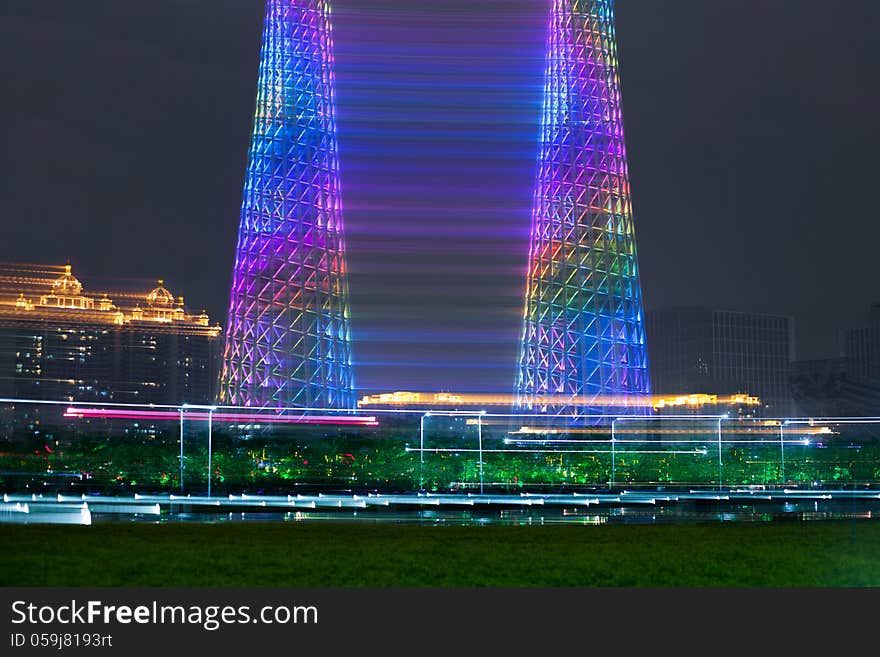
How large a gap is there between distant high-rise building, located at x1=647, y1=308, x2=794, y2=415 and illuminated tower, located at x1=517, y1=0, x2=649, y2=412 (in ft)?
268

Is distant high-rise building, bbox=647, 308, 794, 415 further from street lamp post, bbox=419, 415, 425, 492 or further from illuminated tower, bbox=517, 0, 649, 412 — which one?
street lamp post, bbox=419, 415, 425, 492

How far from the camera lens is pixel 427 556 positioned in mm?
9227

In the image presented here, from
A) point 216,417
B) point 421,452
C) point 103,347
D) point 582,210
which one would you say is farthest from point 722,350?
point 421,452

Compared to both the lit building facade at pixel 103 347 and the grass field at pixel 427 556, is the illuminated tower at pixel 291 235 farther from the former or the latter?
the lit building facade at pixel 103 347

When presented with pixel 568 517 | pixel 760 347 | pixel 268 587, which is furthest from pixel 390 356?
pixel 760 347

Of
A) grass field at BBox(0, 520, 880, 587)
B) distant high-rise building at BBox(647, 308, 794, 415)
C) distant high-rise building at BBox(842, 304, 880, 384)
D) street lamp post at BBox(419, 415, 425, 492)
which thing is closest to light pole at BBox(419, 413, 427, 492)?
street lamp post at BBox(419, 415, 425, 492)

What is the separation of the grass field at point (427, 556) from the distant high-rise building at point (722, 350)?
104 meters

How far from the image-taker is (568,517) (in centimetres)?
1509

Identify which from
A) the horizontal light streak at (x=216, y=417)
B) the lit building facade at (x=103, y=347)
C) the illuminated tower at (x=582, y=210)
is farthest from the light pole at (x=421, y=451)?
the lit building facade at (x=103, y=347)

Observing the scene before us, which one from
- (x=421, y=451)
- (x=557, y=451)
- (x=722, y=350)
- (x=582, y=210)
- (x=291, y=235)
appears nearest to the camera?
(x=421, y=451)

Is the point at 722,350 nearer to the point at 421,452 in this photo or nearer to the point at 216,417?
the point at 216,417

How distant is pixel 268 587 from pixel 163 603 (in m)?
0.85

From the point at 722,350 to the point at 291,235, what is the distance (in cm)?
9114

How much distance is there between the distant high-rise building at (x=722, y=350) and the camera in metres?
116
